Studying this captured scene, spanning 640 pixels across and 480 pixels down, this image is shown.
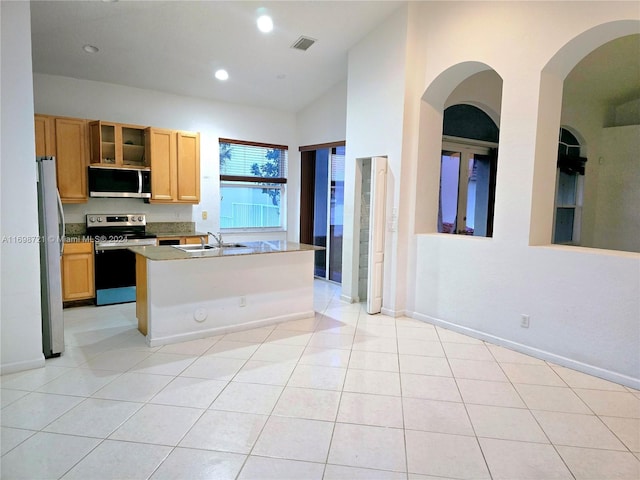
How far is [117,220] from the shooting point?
5277 mm

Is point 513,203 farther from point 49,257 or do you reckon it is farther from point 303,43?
point 49,257

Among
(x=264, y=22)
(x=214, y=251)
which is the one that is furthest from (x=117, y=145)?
(x=264, y=22)

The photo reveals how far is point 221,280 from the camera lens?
3.83m

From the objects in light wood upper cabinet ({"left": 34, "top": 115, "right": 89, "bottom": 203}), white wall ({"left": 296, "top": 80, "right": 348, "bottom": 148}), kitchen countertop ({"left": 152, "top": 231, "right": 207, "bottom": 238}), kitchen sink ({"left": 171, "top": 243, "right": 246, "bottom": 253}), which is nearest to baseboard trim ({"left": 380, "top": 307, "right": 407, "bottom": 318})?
kitchen sink ({"left": 171, "top": 243, "right": 246, "bottom": 253})

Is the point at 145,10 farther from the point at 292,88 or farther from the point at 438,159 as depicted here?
the point at 438,159

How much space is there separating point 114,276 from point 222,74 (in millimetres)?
3032

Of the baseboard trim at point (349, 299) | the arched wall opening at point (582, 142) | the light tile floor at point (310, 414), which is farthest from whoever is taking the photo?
the baseboard trim at point (349, 299)

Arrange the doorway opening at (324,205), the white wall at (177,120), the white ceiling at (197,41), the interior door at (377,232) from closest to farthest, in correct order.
→ the white ceiling at (197,41), the interior door at (377,232), the white wall at (177,120), the doorway opening at (324,205)

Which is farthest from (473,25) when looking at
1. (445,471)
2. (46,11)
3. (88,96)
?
(88,96)

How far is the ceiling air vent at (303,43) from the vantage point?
4.62m

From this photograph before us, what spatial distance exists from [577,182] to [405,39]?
145 inches

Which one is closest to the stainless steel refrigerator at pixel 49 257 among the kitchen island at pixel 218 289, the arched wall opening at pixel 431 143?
the kitchen island at pixel 218 289

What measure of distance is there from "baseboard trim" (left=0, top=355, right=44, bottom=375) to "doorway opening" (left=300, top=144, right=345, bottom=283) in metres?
4.18

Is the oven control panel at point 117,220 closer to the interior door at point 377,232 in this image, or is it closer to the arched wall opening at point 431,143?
the interior door at point 377,232
